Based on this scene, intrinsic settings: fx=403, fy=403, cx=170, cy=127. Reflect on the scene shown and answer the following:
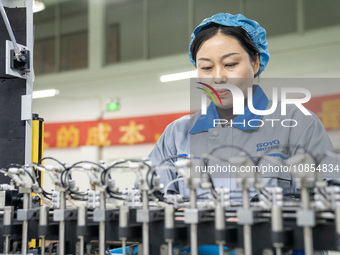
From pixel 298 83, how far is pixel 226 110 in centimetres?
287

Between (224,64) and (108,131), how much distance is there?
402cm

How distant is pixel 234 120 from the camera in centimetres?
174

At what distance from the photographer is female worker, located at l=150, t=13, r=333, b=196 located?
1.62 metres

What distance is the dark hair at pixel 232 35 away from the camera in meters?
1.74

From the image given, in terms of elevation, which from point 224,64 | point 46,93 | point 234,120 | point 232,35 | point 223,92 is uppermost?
point 46,93

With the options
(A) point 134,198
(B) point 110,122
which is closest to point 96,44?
(B) point 110,122

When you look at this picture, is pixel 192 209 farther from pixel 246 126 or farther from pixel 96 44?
pixel 96 44

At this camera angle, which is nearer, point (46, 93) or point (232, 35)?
point (232, 35)

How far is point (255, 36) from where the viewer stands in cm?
179

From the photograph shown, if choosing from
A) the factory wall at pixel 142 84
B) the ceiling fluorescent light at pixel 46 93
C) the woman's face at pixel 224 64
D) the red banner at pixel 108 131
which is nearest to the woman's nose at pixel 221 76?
the woman's face at pixel 224 64

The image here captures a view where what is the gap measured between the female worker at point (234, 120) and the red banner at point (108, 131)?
10.6 ft

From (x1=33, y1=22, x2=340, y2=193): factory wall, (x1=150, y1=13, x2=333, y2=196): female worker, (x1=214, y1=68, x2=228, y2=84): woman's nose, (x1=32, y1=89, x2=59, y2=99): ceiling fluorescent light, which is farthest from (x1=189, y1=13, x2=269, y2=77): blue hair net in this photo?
(x1=32, y1=89, x2=59, y2=99): ceiling fluorescent light
